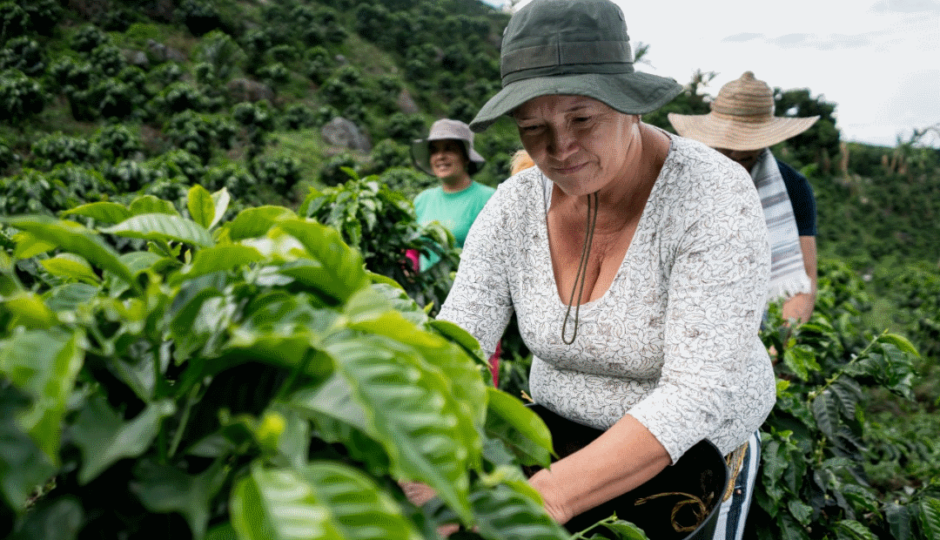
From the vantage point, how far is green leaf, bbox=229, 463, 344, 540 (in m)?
0.37

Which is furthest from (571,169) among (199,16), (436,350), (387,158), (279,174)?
(199,16)

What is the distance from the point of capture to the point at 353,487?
16.3 inches

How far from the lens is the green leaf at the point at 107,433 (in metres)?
0.44

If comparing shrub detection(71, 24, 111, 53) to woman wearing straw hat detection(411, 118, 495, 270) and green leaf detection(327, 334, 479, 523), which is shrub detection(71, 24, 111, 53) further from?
green leaf detection(327, 334, 479, 523)

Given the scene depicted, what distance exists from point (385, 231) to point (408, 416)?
2.38 meters

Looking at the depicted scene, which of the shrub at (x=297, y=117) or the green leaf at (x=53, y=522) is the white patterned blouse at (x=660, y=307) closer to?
the green leaf at (x=53, y=522)

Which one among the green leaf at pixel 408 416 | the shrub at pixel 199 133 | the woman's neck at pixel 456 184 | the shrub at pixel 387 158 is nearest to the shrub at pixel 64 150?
the shrub at pixel 199 133

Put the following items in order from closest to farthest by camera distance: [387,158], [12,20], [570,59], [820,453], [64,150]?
[570,59] < [820,453] < [64,150] < [387,158] < [12,20]

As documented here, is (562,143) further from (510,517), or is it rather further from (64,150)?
(64,150)

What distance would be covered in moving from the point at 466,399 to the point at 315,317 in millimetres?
152

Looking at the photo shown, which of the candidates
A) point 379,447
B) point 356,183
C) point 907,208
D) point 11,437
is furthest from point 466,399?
point 907,208

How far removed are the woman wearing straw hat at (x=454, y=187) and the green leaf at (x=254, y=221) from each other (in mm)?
2861

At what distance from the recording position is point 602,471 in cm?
101

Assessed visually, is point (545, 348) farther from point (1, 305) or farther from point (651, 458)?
point (1, 305)
